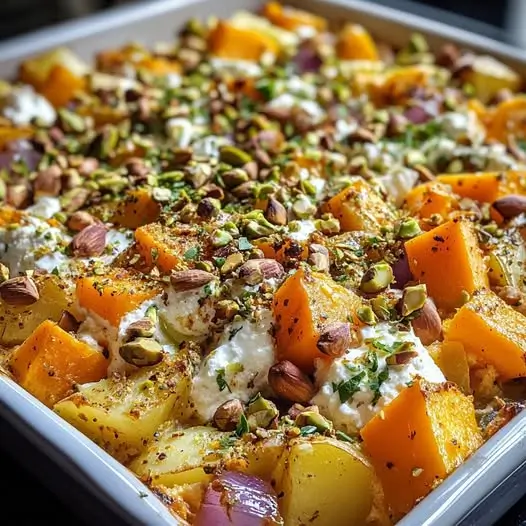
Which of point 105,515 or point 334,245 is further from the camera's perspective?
point 334,245

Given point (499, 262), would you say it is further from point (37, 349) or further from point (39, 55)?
point (39, 55)

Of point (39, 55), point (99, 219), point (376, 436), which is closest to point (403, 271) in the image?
point (376, 436)

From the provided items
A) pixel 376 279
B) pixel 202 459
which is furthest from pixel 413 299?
pixel 202 459

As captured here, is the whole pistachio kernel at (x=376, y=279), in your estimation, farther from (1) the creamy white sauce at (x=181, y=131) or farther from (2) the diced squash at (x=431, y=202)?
(1) the creamy white sauce at (x=181, y=131)

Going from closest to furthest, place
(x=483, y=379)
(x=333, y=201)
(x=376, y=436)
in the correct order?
(x=376, y=436)
(x=483, y=379)
(x=333, y=201)

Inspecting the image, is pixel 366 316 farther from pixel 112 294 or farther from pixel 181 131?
pixel 181 131

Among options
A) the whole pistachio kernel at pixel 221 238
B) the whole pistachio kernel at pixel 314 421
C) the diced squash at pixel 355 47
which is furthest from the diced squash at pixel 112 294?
the diced squash at pixel 355 47

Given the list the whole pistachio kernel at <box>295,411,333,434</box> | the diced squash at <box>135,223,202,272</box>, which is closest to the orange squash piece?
the diced squash at <box>135,223,202,272</box>
